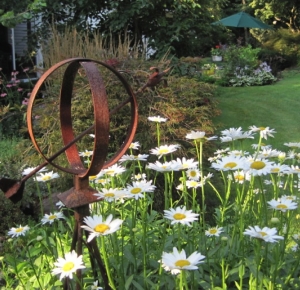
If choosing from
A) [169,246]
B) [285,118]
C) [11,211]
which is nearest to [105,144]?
[169,246]

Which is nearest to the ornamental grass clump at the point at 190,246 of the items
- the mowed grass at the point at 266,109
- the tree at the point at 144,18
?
the mowed grass at the point at 266,109

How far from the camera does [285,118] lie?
802 cm

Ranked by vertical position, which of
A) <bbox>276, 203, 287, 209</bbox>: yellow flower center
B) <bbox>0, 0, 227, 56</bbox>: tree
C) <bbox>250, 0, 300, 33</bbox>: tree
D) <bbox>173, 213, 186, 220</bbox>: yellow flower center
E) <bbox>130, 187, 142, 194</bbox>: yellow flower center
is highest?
<bbox>250, 0, 300, 33</bbox>: tree

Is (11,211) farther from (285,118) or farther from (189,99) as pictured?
(285,118)

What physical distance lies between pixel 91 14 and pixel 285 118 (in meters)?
4.04

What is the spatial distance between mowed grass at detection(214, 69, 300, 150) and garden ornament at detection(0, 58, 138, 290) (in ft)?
15.6

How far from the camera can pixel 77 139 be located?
136cm

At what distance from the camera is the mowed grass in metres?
7.20

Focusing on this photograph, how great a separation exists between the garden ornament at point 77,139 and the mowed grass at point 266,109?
15.6 ft

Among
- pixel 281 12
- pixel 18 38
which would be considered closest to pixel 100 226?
pixel 18 38

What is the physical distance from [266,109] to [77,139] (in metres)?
7.69

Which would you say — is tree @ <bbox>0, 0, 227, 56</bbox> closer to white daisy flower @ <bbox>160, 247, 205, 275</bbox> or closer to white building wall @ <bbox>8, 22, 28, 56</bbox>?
white building wall @ <bbox>8, 22, 28, 56</bbox>

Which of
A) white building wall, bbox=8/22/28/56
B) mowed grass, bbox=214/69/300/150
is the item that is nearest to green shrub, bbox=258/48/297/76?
mowed grass, bbox=214/69/300/150

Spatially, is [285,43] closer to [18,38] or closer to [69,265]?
[18,38]
